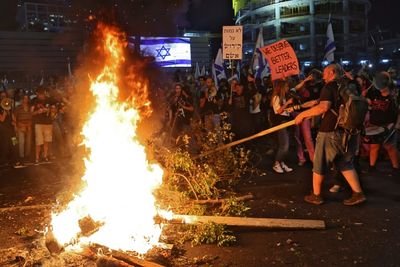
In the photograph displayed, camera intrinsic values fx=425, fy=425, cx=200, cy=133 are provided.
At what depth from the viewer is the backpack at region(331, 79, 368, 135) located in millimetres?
5836

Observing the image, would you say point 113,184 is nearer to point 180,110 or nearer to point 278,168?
point 278,168

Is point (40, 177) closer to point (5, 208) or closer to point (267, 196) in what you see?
point (5, 208)

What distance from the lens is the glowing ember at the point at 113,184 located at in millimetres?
4957

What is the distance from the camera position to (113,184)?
5.62 meters

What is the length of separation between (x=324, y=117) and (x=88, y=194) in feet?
11.4

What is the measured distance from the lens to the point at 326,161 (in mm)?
6148

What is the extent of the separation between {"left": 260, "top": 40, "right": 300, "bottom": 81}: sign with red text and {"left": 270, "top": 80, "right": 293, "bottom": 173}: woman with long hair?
739 millimetres

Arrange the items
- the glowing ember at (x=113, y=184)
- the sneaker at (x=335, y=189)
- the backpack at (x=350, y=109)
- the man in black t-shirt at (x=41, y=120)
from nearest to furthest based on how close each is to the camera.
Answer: the glowing ember at (x=113, y=184) < the backpack at (x=350, y=109) < the sneaker at (x=335, y=189) < the man in black t-shirt at (x=41, y=120)

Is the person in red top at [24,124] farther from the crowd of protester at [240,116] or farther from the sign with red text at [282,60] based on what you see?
the sign with red text at [282,60]

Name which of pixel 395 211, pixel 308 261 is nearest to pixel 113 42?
pixel 308 261

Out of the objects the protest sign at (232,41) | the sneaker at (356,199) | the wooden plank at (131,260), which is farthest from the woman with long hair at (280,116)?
the wooden plank at (131,260)

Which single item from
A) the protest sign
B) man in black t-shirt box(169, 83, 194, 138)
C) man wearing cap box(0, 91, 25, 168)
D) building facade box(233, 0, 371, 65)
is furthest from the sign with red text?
building facade box(233, 0, 371, 65)

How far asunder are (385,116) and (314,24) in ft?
244

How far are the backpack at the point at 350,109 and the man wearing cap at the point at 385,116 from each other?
231cm
